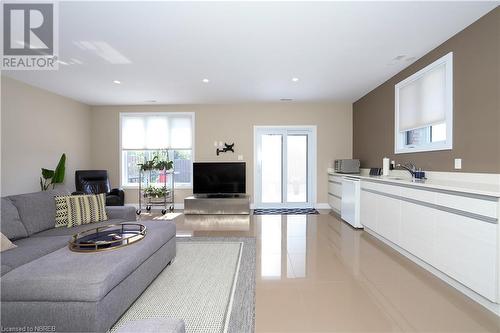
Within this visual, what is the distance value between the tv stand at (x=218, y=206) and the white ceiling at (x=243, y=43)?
2399 mm

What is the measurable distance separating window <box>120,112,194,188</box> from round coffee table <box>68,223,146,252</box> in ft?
12.2

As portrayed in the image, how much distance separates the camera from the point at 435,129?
10.9ft

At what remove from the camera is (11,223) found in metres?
2.34

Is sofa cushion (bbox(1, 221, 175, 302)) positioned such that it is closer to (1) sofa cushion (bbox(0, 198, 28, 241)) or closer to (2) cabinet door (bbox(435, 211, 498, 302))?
(1) sofa cushion (bbox(0, 198, 28, 241))

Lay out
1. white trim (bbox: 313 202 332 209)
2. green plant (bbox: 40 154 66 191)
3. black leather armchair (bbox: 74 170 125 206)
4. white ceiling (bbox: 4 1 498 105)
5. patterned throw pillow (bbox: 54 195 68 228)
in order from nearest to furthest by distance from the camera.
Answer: white ceiling (bbox: 4 1 498 105) → patterned throw pillow (bbox: 54 195 68 228) → green plant (bbox: 40 154 66 191) → black leather armchair (bbox: 74 170 125 206) → white trim (bbox: 313 202 332 209)

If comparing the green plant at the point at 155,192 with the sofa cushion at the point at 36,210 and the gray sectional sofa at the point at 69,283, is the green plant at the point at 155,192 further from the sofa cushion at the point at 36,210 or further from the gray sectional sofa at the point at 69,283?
the gray sectional sofa at the point at 69,283

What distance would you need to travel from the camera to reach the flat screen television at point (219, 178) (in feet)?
19.0

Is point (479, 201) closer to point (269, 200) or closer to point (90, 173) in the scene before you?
point (269, 200)

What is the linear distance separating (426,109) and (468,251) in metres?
2.14

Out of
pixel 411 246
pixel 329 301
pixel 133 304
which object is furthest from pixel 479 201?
pixel 133 304

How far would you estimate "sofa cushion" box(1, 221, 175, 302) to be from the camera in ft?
4.80

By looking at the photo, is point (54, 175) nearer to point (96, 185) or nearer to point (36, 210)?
point (96, 185)

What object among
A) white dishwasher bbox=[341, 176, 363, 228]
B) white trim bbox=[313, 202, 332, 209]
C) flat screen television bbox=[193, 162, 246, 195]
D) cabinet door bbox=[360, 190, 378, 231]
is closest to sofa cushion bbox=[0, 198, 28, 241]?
flat screen television bbox=[193, 162, 246, 195]

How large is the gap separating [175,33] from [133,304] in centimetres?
285
